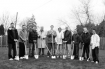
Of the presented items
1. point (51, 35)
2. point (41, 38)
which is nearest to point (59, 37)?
point (51, 35)

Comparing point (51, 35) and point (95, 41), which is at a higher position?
point (51, 35)

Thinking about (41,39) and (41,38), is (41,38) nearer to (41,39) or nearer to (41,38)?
(41,38)

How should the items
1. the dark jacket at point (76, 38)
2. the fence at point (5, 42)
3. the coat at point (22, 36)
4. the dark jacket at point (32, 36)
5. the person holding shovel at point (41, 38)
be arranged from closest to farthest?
the coat at point (22, 36)
the dark jacket at point (32, 36)
the dark jacket at point (76, 38)
the person holding shovel at point (41, 38)
the fence at point (5, 42)

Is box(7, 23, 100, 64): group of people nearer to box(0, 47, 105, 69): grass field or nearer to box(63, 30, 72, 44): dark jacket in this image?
box(63, 30, 72, 44): dark jacket

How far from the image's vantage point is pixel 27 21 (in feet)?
199

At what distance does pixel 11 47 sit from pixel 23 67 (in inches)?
89.1

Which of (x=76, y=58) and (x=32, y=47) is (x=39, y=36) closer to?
(x=32, y=47)

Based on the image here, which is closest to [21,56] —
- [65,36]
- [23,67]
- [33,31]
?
[33,31]

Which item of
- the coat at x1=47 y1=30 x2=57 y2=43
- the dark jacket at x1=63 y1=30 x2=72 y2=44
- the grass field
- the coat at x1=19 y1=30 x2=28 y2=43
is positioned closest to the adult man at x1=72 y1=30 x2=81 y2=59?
the dark jacket at x1=63 y1=30 x2=72 y2=44

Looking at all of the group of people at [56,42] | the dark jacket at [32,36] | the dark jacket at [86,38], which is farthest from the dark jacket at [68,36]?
the dark jacket at [32,36]

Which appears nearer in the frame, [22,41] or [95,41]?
[95,41]

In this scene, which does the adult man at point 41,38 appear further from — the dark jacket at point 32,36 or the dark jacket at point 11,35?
the dark jacket at point 11,35

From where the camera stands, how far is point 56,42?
10289mm

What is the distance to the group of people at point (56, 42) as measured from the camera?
28.3 feet
